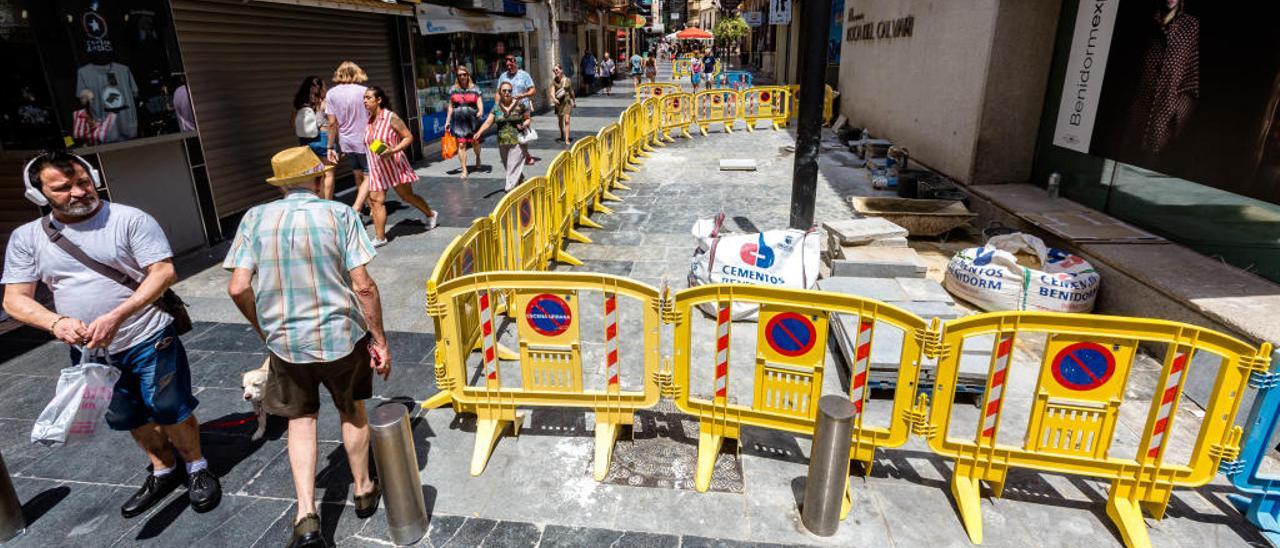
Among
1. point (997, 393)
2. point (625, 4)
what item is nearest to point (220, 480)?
point (997, 393)

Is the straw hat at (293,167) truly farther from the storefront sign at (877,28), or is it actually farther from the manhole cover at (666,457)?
the storefront sign at (877,28)

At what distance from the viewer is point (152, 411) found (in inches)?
140

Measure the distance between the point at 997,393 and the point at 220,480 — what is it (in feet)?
14.8

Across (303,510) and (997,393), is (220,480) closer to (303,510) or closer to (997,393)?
(303,510)

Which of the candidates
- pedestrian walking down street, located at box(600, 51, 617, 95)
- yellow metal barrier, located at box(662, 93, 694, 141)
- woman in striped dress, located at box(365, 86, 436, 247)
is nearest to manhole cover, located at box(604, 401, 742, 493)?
woman in striped dress, located at box(365, 86, 436, 247)

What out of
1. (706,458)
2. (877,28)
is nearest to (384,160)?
(706,458)

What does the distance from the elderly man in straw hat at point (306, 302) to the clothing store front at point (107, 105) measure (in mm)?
4910

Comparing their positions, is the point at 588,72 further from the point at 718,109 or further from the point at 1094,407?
the point at 1094,407

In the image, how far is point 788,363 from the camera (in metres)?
3.80

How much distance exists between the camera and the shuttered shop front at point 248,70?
830 cm

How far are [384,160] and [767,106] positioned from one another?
13994mm

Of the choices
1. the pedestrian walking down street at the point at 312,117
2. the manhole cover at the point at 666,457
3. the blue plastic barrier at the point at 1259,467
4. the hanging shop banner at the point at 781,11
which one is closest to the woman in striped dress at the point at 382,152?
the pedestrian walking down street at the point at 312,117

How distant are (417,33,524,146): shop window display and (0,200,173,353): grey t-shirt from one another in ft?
36.8

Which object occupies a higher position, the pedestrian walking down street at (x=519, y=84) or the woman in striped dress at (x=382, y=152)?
the pedestrian walking down street at (x=519, y=84)
